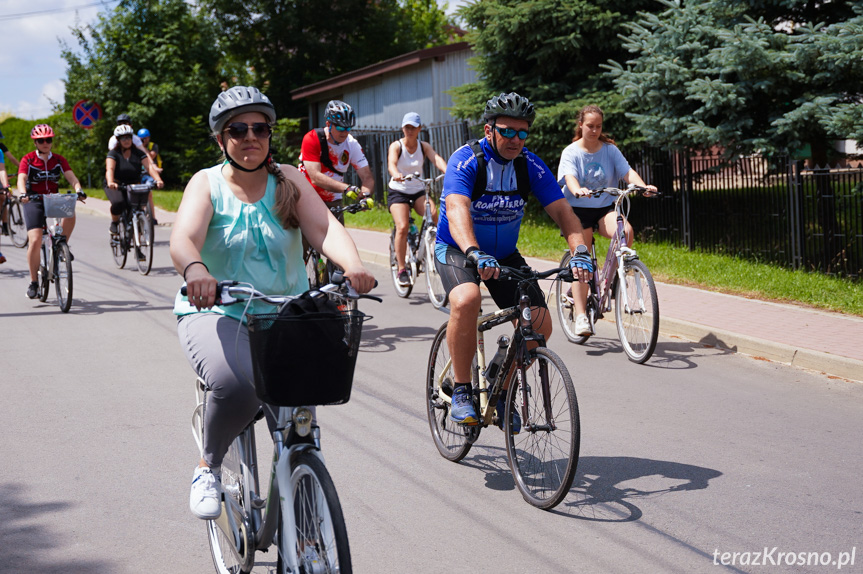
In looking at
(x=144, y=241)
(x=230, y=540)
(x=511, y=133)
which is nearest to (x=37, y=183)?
(x=144, y=241)

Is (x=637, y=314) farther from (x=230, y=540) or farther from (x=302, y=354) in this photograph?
(x=302, y=354)

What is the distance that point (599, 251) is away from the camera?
14492mm

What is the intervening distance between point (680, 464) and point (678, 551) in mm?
1286

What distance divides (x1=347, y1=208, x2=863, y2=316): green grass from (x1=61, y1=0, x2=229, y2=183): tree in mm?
22963

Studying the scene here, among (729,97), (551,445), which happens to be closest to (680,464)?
(551,445)

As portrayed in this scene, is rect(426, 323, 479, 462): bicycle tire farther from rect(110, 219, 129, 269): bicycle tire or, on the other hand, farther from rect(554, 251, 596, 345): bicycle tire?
rect(110, 219, 129, 269): bicycle tire

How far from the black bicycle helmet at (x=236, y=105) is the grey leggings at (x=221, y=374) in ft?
2.42

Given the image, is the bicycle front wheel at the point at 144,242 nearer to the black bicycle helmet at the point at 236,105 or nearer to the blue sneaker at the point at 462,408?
the blue sneaker at the point at 462,408

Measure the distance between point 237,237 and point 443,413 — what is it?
7.91 ft

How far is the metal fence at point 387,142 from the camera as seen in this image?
2128cm

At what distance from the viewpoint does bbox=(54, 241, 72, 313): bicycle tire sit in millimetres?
10945

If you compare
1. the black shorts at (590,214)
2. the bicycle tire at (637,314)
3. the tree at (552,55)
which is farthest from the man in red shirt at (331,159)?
the tree at (552,55)

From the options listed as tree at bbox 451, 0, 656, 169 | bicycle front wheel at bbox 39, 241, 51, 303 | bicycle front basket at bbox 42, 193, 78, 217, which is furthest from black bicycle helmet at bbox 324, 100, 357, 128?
tree at bbox 451, 0, 656, 169

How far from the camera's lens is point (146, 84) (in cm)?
3516
